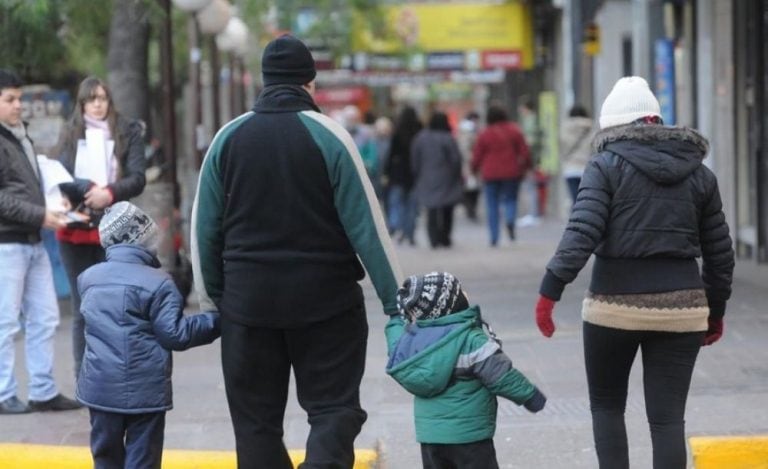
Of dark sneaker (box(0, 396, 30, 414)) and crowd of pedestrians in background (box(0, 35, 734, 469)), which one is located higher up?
crowd of pedestrians in background (box(0, 35, 734, 469))

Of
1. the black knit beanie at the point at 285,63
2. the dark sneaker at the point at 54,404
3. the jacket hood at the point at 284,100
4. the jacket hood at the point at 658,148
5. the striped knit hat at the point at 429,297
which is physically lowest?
the dark sneaker at the point at 54,404

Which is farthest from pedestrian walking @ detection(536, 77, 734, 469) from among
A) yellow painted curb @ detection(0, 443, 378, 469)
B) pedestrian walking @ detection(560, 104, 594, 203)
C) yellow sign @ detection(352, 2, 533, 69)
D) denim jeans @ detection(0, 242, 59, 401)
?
yellow sign @ detection(352, 2, 533, 69)

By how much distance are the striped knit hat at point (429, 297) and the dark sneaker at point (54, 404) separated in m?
3.36

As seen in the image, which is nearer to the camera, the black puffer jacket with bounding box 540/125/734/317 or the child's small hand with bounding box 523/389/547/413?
the child's small hand with bounding box 523/389/547/413

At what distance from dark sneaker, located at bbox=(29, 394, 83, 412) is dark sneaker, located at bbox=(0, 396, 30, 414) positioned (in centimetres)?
4

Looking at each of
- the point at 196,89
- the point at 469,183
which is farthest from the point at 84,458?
the point at 469,183

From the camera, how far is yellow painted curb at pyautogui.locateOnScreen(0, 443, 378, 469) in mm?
6859

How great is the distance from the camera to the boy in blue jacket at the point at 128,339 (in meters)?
5.89

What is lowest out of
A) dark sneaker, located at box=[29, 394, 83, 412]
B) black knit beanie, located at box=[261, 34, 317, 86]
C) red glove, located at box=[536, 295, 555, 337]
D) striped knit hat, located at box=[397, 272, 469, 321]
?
dark sneaker, located at box=[29, 394, 83, 412]

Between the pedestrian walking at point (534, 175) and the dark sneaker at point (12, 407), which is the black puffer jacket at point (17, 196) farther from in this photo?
the pedestrian walking at point (534, 175)

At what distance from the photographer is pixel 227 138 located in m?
5.42

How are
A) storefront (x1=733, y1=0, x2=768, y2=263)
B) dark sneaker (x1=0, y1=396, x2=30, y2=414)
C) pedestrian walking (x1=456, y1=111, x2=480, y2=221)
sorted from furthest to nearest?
pedestrian walking (x1=456, y1=111, x2=480, y2=221)
storefront (x1=733, y1=0, x2=768, y2=263)
dark sneaker (x1=0, y1=396, x2=30, y2=414)

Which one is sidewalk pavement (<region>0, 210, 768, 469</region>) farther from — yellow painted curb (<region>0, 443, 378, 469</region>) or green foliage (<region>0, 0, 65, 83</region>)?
green foliage (<region>0, 0, 65, 83</region>)

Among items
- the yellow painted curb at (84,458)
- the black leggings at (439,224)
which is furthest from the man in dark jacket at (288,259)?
the black leggings at (439,224)
